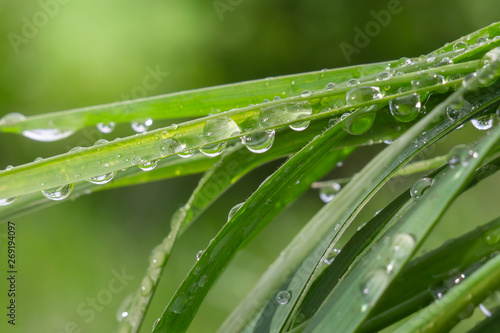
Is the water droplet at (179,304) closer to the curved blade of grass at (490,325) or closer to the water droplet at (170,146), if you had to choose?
the water droplet at (170,146)

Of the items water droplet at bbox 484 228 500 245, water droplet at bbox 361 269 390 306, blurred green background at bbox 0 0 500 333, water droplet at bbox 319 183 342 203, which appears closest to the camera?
water droplet at bbox 361 269 390 306

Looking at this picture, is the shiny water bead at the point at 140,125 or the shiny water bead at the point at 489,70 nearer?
the shiny water bead at the point at 489,70

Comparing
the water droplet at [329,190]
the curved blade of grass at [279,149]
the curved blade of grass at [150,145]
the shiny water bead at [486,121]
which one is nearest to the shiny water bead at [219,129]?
the curved blade of grass at [150,145]

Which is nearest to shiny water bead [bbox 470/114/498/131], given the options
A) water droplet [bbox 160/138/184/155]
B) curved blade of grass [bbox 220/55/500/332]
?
curved blade of grass [bbox 220/55/500/332]

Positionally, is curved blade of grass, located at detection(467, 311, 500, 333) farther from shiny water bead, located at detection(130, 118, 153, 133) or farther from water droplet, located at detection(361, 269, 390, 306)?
shiny water bead, located at detection(130, 118, 153, 133)

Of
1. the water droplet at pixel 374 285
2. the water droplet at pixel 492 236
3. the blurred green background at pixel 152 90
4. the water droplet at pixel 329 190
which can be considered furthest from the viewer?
the blurred green background at pixel 152 90
